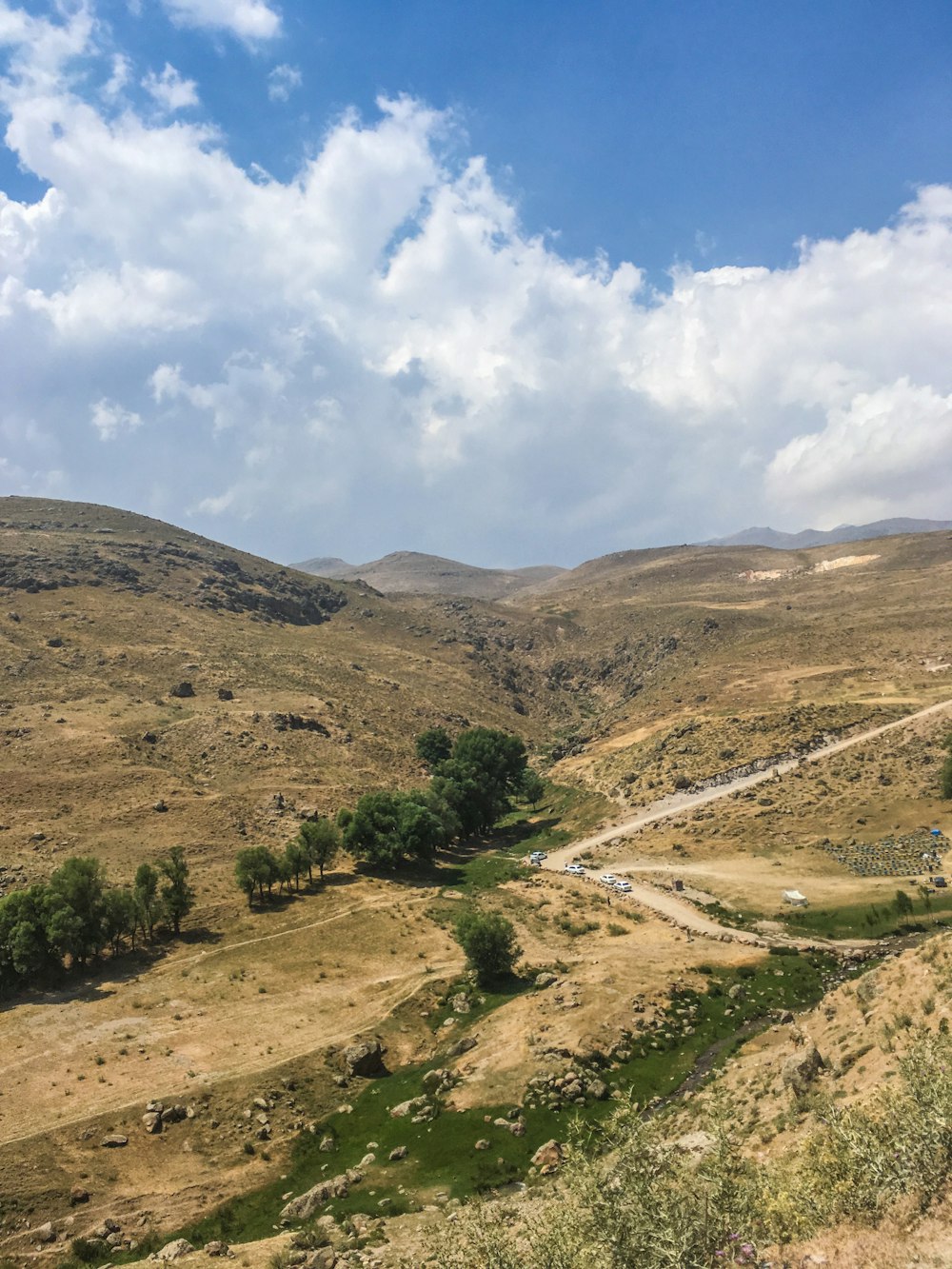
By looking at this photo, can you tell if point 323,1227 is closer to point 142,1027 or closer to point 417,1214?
point 417,1214

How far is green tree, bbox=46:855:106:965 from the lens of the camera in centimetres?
5103

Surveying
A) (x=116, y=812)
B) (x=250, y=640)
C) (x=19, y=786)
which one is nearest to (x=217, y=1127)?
(x=116, y=812)

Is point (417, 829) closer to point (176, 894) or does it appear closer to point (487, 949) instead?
point (176, 894)

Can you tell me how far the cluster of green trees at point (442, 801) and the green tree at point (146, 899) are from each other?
75.1ft

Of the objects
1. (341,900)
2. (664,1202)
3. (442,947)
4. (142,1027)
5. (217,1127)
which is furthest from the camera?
(341,900)

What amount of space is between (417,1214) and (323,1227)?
156 inches

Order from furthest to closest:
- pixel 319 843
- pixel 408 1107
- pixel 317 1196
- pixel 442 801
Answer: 1. pixel 442 801
2. pixel 319 843
3. pixel 408 1107
4. pixel 317 1196

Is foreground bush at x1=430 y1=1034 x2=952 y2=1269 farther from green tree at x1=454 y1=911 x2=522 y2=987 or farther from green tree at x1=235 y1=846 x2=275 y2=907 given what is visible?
green tree at x1=235 y1=846 x2=275 y2=907

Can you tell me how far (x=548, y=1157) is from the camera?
99.4ft

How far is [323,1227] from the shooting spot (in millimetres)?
27391

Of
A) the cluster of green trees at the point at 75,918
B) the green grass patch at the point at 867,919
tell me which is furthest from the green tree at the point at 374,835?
the green grass patch at the point at 867,919

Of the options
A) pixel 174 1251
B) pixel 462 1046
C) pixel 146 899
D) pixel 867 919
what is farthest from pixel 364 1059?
pixel 867 919

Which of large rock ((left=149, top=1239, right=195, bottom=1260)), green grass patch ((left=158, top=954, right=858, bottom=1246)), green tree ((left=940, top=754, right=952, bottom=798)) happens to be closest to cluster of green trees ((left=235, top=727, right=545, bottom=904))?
green grass patch ((left=158, top=954, right=858, bottom=1246))

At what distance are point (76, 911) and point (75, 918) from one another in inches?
53.3
